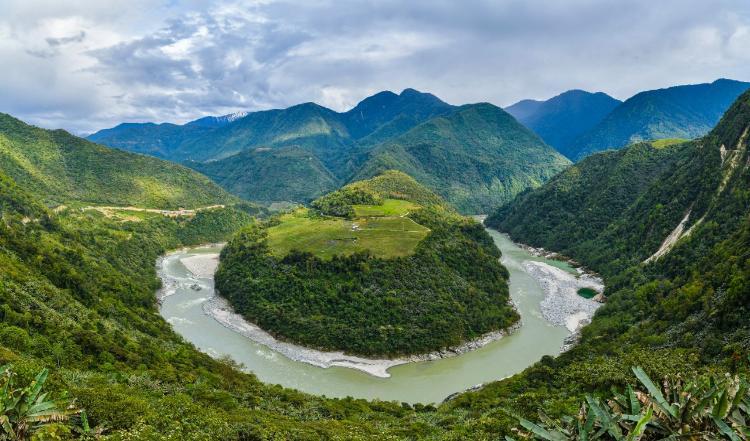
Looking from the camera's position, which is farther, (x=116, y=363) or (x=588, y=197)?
(x=588, y=197)

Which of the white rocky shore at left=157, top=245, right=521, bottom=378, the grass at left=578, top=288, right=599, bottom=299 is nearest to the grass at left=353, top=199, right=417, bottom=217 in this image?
the white rocky shore at left=157, top=245, right=521, bottom=378

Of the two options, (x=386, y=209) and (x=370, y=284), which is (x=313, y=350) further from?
(x=386, y=209)

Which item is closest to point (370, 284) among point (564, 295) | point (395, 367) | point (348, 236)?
point (395, 367)

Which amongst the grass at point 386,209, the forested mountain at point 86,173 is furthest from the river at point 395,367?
the forested mountain at point 86,173

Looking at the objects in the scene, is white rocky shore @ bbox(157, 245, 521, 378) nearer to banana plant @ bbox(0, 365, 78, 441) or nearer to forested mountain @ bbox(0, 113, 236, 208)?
banana plant @ bbox(0, 365, 78, 441)

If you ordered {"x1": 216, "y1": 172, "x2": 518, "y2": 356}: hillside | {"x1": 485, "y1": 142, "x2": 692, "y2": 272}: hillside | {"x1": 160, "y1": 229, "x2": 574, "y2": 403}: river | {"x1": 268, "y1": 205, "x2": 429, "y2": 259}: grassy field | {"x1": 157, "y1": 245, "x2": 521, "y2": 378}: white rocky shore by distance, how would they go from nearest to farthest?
{"x1": 160, "y1": 229, "x2": 574, "y2": 403}: river, {"x1": 157, "y1": 245, "x2": 521, "y2": 378}: white rocky shore, {"x1": 216, "y1": 172, "x2": 518, "y2": 356}: hillside, {"x1": 268, "y1": 205, "x2": 429, "y2": 259}: grassy field, {"x1": 485, "y1": 142, "x2": 692, "y2": 272}: hillside

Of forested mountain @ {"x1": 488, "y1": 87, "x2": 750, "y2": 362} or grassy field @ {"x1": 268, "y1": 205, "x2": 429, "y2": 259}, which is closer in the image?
forested mountain @ {"x1": 488, "y1": 87, "x2": 750, "y2": 362}
